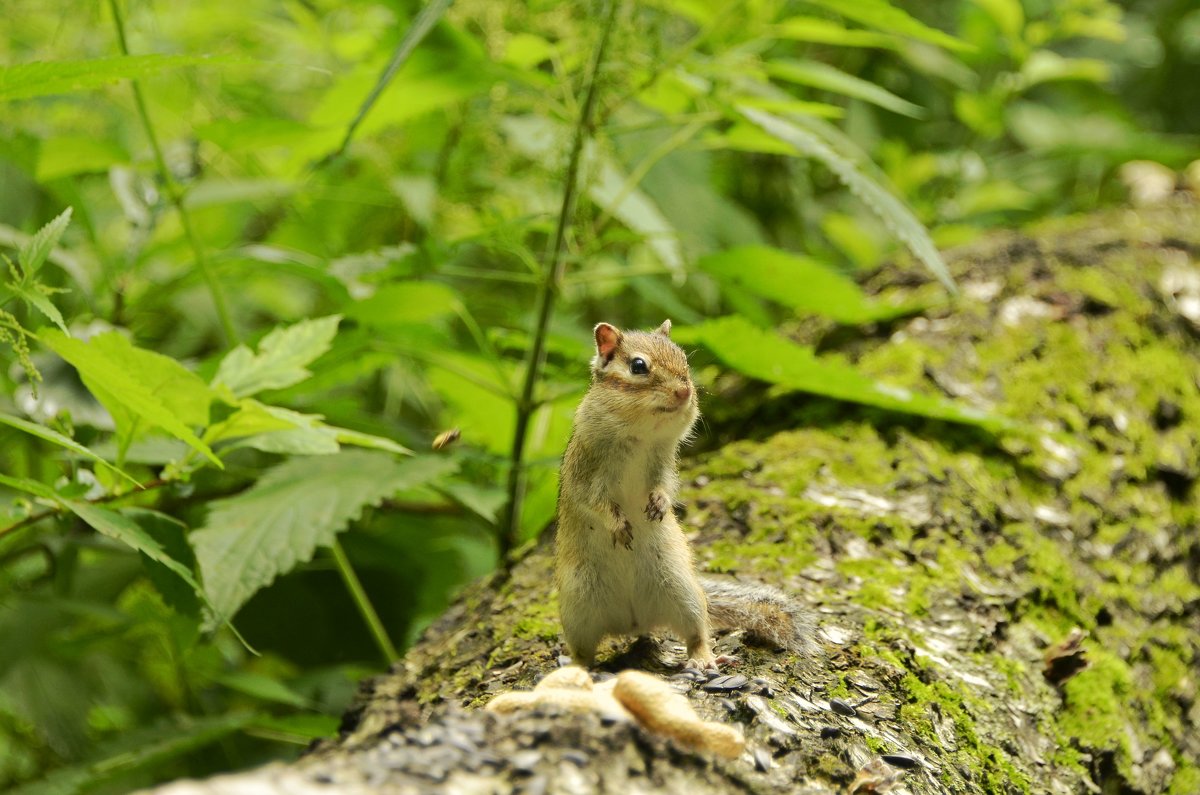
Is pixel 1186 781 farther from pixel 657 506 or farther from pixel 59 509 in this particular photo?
pixel 59 509

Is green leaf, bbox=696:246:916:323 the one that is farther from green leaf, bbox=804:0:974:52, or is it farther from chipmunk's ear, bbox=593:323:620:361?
chipmunk's ear, bbox=593:323:620:361

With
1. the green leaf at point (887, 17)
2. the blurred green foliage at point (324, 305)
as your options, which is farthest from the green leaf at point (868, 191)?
the green leaf at point (887, 17)

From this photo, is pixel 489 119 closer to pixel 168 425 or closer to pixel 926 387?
pixel 926 387

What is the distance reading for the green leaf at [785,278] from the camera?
322 centimetres

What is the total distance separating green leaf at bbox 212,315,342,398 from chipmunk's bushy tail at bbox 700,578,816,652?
3.27ft

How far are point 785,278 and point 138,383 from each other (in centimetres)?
198

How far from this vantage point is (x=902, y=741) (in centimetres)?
209

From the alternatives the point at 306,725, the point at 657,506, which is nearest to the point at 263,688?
the point at 306,725

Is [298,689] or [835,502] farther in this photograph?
[298,689]

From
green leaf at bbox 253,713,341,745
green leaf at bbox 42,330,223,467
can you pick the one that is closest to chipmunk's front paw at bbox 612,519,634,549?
green leaf at bbox 42,330,223,467

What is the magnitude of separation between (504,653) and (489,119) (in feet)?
6.36

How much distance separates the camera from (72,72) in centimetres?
188

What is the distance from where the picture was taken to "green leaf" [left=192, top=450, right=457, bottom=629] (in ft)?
7.64

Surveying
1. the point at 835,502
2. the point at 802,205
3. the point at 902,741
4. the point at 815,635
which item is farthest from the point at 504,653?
the point at 802,205
